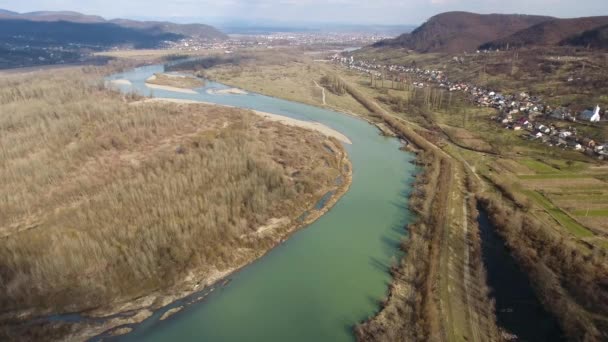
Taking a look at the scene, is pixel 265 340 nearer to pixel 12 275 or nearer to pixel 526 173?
pixel 12 275

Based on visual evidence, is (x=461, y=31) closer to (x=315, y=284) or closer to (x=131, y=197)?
(x=315, y=284)

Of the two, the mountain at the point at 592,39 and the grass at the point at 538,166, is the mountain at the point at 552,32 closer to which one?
the mountain at the point at 592,39

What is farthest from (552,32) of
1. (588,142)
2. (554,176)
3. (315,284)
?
(315,284)

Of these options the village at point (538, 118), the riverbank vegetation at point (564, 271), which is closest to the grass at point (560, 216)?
the riverbank vegetation at point (564, 271)

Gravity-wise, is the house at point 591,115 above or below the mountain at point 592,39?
below

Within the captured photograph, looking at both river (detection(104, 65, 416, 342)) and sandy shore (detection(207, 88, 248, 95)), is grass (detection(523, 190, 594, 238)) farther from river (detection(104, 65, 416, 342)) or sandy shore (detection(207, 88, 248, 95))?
sandy shore (detection(207, 88, 248, 95))

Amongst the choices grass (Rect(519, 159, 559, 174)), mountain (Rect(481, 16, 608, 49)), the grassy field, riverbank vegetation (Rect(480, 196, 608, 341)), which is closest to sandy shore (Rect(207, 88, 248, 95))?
the grassy field

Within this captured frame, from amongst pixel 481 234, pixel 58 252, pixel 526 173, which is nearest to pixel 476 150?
pixel 526 173
